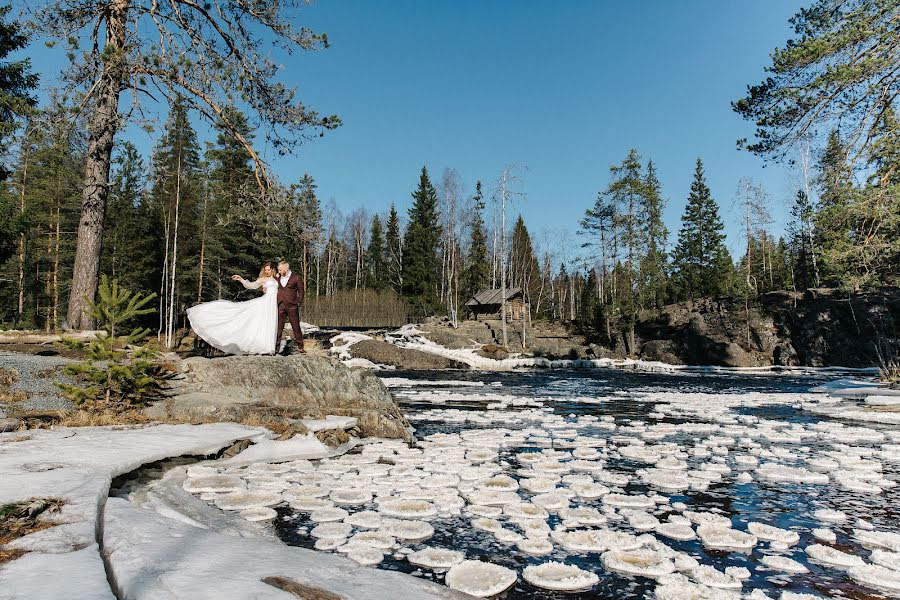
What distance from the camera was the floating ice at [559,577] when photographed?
2877mm

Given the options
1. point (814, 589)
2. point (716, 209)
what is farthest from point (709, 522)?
point (716, 209)

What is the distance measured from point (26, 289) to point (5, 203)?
27.5 m

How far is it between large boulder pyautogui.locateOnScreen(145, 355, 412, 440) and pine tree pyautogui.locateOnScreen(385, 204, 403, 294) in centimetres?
5137

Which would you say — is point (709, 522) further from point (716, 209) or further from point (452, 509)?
point (716, 209)

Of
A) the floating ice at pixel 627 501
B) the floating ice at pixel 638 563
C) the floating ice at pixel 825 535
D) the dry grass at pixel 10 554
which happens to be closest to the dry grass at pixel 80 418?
the dry grass at pixel 10 554

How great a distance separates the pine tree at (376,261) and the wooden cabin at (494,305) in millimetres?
14587

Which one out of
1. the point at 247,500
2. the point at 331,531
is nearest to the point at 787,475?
the point at 331,531

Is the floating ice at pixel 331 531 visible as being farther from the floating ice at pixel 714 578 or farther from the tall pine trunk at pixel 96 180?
the tall pine trunk at pixel 96 180

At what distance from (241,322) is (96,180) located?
3.65m

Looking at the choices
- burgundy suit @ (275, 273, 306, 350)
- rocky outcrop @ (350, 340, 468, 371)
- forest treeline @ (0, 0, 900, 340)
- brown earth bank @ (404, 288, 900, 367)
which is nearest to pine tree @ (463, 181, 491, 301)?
forest treeline @ (0, 0, 900, 340)

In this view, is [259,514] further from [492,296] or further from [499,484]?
[492,296]

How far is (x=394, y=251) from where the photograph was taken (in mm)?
62844

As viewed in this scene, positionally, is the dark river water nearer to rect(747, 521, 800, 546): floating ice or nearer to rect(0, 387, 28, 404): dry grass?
rect(747, 521, 800, 546): floating ice

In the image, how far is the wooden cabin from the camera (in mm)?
48375
